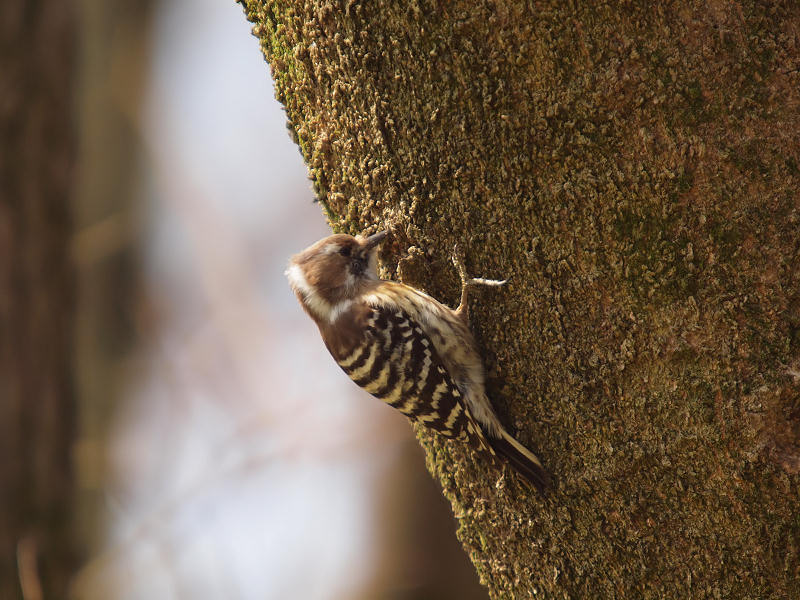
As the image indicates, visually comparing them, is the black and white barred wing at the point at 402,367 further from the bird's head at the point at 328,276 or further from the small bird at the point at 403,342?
the bird's head at the point at 328,276

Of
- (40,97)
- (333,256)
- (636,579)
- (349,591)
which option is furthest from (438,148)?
(349,591)

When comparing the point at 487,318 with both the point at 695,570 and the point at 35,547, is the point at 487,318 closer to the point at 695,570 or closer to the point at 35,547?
the point at 695,570

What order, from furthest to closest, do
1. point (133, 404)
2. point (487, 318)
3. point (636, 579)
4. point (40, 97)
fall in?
point (133, 404)
point (40, 97)
point (487, 318)
point (636, 579)

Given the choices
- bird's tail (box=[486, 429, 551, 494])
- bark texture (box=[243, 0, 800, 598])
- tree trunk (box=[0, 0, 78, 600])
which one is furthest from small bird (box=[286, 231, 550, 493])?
tree trunk (box=[0, 0, 78, 600])

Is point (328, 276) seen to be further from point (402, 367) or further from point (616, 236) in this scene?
point (616, 236)

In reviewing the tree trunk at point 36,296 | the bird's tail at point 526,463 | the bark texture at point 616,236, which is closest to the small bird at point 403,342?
the bird's tail at point 526,463

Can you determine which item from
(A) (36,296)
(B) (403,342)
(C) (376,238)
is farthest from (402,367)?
(A) (36,296)

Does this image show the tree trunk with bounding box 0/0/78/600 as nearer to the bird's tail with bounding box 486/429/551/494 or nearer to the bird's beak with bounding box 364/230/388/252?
the bird's beak with bounding box 364/230/388/252

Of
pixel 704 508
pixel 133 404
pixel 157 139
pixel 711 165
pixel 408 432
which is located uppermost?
pixel 157 139
